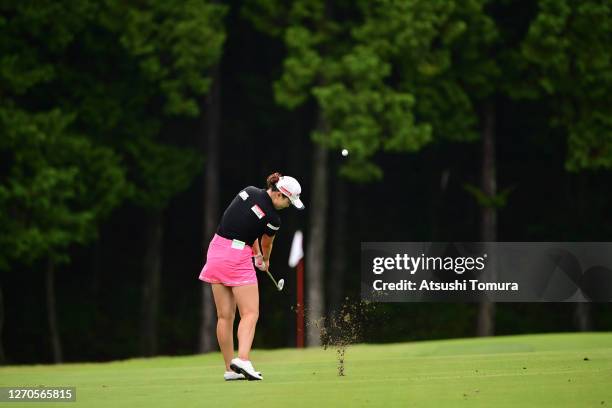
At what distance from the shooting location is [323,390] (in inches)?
459

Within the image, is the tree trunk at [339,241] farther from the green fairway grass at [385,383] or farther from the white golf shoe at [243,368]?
the white golf shoe at [243,368]

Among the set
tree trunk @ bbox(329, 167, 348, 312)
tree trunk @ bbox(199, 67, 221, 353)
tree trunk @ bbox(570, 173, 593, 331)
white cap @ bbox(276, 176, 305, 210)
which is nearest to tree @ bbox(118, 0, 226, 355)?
tree trunk @ bbox(199, 67, 221, 353)

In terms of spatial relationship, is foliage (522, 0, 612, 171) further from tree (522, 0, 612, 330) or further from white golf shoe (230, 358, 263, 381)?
white golf shoe (230, 358, 263, 381)

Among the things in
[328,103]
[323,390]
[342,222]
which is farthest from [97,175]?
[323,390]

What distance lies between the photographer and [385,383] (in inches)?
480

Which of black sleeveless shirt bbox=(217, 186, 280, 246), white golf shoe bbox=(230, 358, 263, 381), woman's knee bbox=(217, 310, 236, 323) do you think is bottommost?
white golf shoe bbox=(230, 358, 263, 381)

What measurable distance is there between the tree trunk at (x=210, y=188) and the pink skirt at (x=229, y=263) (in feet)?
61.9

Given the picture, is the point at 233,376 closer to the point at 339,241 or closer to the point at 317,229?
the point at 317,229

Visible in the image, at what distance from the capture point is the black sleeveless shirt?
12203 millimetres

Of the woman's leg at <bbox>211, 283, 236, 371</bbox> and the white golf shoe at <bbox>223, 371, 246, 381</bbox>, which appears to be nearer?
the woman's leg at <bbox>211, 283, 236, 371</bbox>

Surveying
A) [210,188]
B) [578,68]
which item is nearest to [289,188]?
[578,68]

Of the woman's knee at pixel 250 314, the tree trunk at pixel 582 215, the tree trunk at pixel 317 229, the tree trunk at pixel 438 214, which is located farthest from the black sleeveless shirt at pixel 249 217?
the tree trunk at pixel 438 214

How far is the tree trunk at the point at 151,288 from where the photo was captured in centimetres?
3297

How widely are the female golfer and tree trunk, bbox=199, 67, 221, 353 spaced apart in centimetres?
1874
